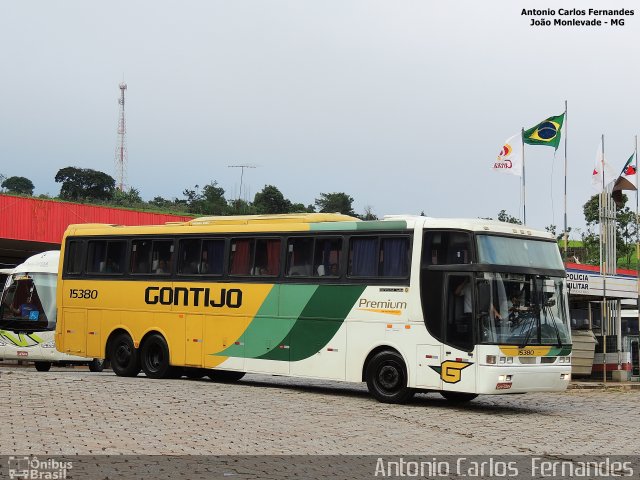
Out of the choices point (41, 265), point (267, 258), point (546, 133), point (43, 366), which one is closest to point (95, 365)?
point (43, 366)

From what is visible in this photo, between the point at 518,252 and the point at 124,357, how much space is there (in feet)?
32.0

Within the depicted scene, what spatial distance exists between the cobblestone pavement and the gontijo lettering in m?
1.89

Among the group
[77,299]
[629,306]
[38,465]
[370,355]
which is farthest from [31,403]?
[629,306]

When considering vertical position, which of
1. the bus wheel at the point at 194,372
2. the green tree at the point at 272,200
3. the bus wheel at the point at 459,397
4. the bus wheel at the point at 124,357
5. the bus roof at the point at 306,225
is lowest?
the bus wheel at the point at 459,397

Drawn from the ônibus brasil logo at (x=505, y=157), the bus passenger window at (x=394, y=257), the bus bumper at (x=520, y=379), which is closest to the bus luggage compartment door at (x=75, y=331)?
the bus passenger window at (x=394, y=257)

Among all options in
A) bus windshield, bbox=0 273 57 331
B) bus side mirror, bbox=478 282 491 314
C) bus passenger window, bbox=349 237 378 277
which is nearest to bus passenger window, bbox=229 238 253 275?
bus passenger window, bbox=349 237 378 277

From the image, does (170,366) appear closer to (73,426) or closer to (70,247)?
(70,247)

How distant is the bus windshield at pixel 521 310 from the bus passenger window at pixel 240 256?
567 cm

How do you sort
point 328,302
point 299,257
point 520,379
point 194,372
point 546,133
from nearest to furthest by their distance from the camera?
point 520,379, point 328,302, point 299,257, point 194,372, point 546,133

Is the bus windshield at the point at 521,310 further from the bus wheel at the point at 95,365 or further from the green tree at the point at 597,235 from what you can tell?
the green tree at the point at 597,235

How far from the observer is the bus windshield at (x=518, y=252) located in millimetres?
18859

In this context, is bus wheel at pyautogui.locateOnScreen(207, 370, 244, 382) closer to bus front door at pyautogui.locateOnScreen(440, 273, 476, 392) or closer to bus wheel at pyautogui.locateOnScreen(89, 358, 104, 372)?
bus wheel at pyautogui.locateOnScreen(89, 358, 104, 372)

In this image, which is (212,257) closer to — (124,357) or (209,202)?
(124,357)

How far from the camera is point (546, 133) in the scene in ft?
139
